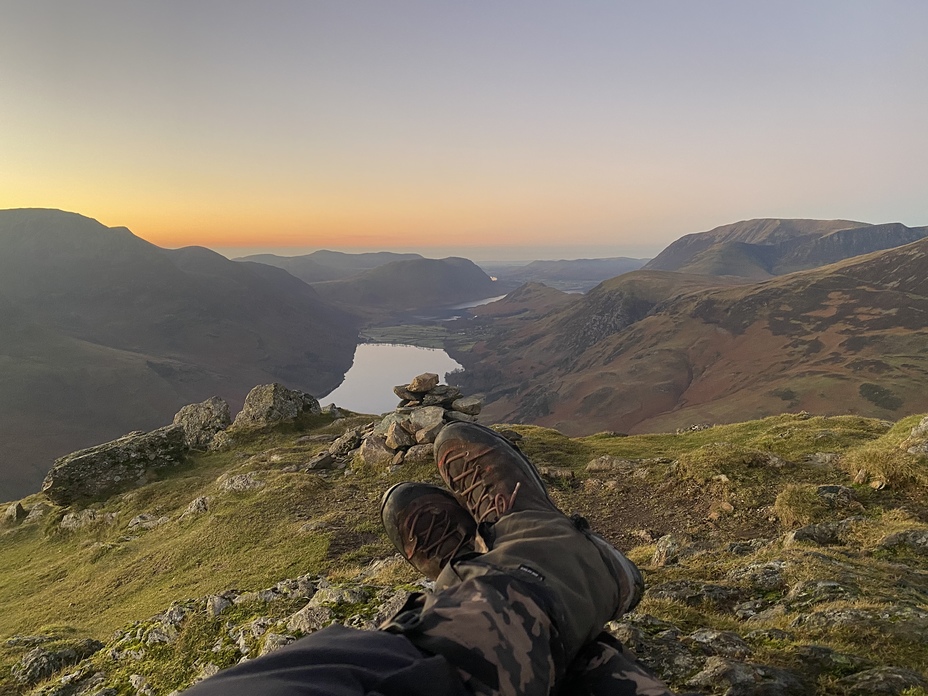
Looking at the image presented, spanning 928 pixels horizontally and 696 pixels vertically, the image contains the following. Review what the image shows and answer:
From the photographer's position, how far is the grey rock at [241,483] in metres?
16.1

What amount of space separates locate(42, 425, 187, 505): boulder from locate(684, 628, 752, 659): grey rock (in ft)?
75.2

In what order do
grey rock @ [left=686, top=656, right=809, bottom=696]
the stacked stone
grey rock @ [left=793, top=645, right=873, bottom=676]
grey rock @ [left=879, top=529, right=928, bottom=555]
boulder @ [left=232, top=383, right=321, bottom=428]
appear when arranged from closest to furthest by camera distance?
grey rock @ [left=686, top=656, right=809, bottom=696] < grey rock @ [left=793, top=645, right=873, bottom=676] < grey rock @ [left=879, top=529, right=928, bottom=555] < the stacked stone < boulder @ [left=232, top=383, right=321, bottom=428]

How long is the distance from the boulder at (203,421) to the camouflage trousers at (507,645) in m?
24.0

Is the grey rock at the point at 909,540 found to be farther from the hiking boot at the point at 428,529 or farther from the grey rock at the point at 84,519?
the grey rock at the point at 84,519

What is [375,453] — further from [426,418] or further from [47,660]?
[47,660]

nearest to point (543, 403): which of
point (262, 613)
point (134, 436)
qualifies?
point (134, 436)

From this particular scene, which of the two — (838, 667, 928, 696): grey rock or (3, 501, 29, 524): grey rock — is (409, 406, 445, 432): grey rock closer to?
(838, 667, 928, 696): grey rock

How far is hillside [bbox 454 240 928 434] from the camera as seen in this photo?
104 meters

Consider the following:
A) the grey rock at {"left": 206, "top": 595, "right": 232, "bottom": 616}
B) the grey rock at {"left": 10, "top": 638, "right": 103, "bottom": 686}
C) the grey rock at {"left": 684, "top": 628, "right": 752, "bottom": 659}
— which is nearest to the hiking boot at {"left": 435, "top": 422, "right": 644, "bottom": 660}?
the grey rock at {"left": 684, "top": 628, "right": 752, "bottom": 659}

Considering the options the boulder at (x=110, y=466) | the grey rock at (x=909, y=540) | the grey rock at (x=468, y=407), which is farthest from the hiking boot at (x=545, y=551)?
the boulder at (x=110, y=466)

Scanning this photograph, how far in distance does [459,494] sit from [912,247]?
264 meters

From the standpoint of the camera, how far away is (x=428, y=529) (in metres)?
5.39

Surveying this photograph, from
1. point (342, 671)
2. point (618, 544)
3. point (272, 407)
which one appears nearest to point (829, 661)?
point (342, 671)

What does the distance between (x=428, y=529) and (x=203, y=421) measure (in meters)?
23.7
